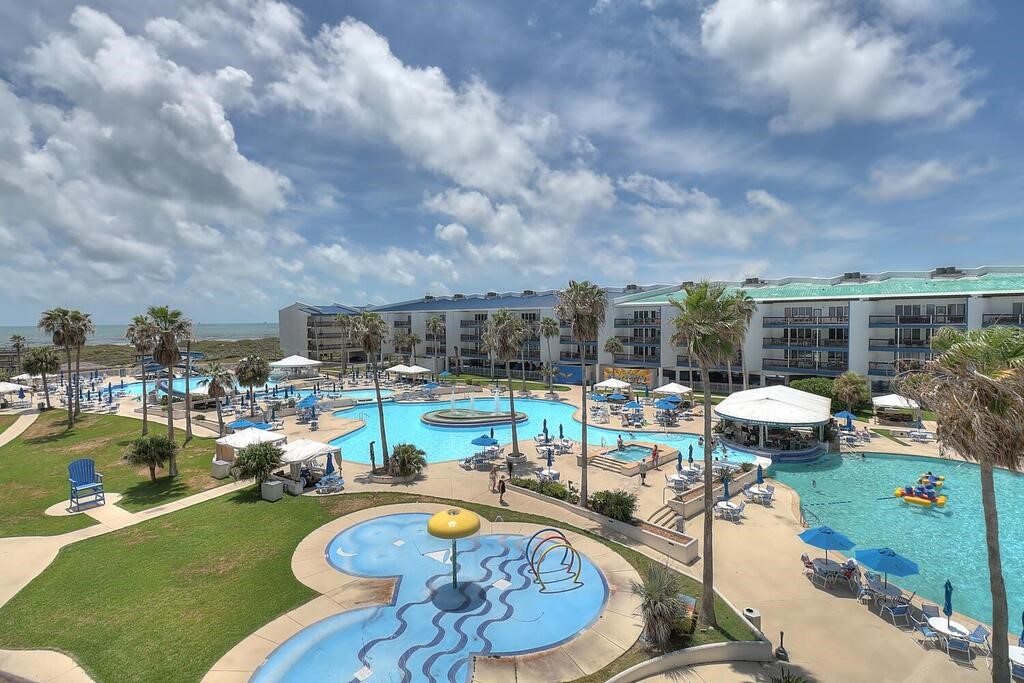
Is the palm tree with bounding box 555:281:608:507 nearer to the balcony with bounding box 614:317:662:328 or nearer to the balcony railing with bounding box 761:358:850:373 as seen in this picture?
the balcony railing with bounding box 761:358:850:373

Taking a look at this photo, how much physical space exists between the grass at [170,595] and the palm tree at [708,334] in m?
1.57

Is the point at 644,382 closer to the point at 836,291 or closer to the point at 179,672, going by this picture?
the point at 836,291

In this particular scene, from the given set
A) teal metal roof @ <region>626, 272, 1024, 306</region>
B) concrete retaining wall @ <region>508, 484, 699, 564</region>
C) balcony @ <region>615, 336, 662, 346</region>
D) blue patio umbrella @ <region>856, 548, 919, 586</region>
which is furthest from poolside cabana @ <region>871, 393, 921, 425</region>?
concrete retaining wall @ <region>508, 484, 699, 564</region>

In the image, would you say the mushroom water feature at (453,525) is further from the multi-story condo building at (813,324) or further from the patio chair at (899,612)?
the multi-story condo building at (813,324)

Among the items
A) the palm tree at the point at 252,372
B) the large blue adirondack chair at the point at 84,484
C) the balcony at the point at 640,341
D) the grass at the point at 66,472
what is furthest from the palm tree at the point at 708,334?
the balcony at the point at 640,341

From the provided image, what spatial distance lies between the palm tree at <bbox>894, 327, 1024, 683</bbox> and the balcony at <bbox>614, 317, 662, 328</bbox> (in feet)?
188

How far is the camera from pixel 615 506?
74.9 ft

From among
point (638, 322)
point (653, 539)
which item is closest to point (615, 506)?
point (653, 539)

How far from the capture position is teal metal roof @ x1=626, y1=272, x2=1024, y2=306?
48.6m

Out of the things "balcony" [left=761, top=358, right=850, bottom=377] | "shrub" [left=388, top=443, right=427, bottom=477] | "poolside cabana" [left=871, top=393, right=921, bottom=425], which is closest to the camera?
"shrub" [left=388, top=443, right=427, bottom=477]

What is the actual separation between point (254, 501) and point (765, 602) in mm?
24930

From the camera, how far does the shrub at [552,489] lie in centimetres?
2548

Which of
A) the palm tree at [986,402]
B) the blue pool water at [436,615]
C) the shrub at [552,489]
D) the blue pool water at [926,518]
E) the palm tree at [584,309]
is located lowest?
the blue pool water at [926,518]

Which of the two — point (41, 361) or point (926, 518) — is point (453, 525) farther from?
point (41, 361)
